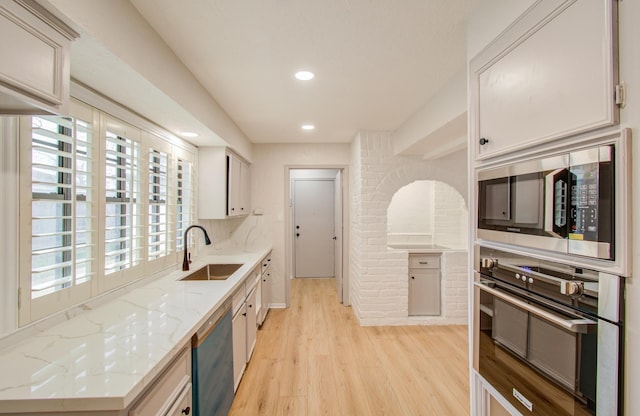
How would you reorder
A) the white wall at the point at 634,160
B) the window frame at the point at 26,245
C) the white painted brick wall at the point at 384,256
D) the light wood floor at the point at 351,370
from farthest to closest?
the white painted brick wall at the point at 384,256 → the light wood floor at the point at 351,370 → the window frame at the point at 26,245 → the white wall at the point at 634,160

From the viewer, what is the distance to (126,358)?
101 centimetres

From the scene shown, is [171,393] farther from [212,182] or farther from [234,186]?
[234,186]

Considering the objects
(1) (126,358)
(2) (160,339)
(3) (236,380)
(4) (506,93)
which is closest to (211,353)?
(2) (160,339)

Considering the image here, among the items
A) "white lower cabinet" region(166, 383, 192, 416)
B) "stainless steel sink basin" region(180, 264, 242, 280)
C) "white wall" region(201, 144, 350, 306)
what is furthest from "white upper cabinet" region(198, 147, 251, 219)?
"white lower cabinet" region(166, 383, 192, 416)

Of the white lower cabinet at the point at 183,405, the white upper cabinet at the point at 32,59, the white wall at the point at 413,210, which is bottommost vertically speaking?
the white lower cabinet at the point at 183,405

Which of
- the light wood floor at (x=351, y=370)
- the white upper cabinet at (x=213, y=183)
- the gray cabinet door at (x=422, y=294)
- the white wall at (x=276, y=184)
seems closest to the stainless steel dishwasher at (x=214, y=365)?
the light wood floor at (x=351, y=370)

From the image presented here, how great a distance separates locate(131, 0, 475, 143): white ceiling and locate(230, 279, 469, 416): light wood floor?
2377 mm

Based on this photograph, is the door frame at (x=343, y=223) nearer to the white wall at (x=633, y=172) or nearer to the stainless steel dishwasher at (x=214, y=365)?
the stainless steel dishwasher at (x=214, y=365)

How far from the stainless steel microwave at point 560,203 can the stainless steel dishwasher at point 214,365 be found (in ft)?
4.86

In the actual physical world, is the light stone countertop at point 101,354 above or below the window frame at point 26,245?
below

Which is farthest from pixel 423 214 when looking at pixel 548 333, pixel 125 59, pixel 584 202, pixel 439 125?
pixel 125 59

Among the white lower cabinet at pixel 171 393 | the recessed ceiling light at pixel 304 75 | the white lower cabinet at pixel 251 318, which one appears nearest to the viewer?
the white lower cabinet at pixel 171 393

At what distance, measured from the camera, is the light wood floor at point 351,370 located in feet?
6.65

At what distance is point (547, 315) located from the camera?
0.88 m
